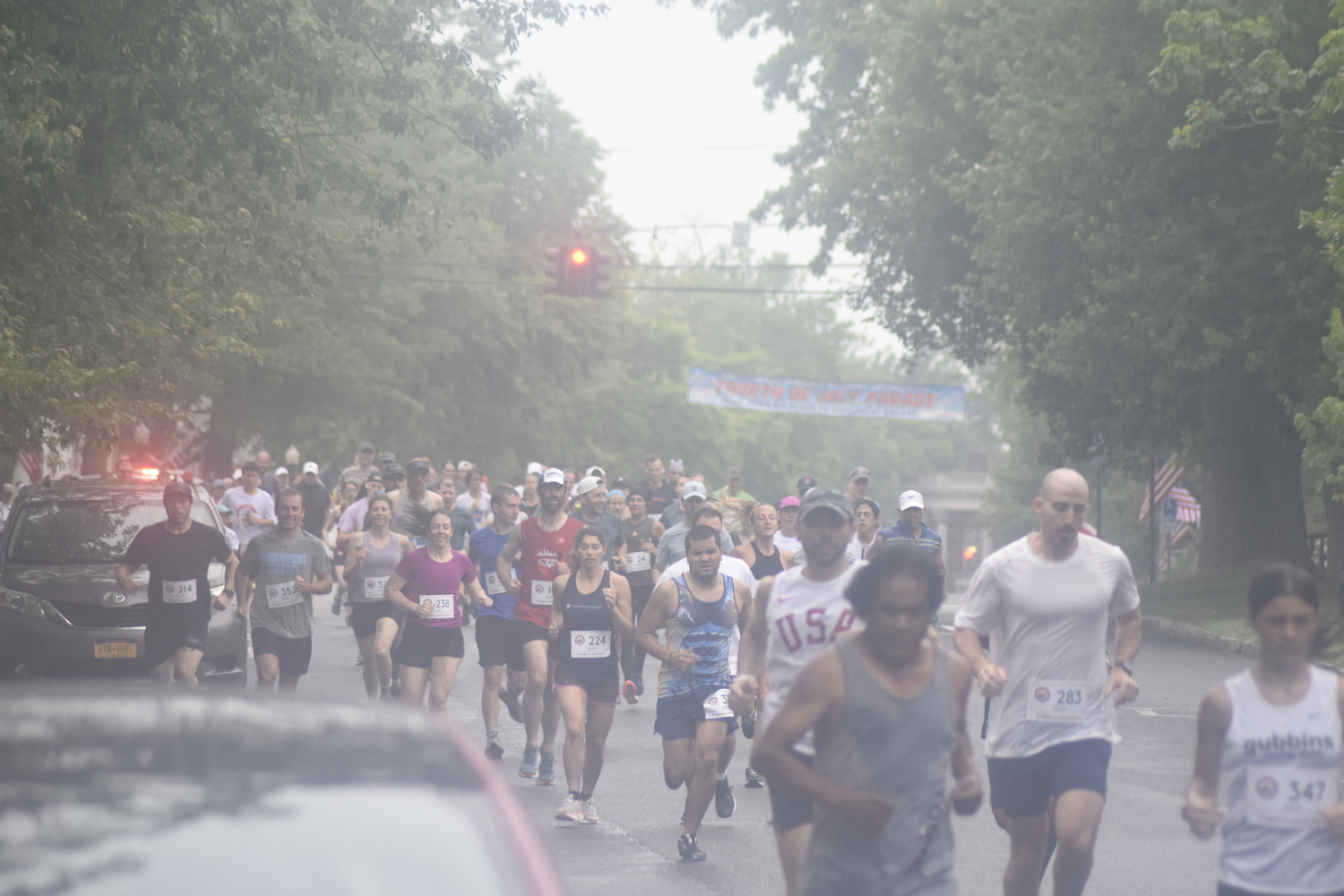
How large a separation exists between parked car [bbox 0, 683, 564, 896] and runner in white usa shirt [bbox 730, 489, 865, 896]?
290 centimetres

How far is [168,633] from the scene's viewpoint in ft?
38.3

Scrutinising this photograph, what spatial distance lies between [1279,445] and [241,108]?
18260 millimetres

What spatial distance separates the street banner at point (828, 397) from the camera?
48.1 metres

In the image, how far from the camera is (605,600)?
1025cm

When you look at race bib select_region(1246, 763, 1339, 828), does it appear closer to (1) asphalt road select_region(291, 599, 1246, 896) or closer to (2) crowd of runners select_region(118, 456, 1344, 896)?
(2) crowd of runners select_region(118, 456, 1344, 896)

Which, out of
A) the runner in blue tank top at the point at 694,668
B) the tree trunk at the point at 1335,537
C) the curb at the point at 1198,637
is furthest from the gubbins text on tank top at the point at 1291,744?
the tree trunk at the point at 1335,537

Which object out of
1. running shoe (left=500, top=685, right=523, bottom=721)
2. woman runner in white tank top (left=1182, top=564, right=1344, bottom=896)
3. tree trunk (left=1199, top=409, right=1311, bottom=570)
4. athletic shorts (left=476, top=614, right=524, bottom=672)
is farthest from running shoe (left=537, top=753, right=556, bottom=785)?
tree trunk (left=1199, top=409, right=1311, bottom=570)

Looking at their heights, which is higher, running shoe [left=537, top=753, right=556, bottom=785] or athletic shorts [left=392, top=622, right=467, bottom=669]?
athletic shorts [left=392, top=622, right=467, bottom=669]

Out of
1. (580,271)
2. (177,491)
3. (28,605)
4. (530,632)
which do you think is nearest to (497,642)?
(530,632)

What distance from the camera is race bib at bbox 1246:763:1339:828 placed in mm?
4727

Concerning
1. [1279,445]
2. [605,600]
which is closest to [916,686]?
[605,600]

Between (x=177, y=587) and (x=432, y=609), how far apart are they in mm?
1713

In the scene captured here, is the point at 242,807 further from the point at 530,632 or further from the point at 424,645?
the point at 424,645

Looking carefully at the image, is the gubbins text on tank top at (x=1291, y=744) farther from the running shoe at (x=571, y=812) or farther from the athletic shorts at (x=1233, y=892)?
the running shoe at (x=571, y=812)
